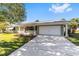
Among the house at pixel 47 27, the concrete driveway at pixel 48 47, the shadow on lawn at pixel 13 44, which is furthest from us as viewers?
the house at pixel 47 27

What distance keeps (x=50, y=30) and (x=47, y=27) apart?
0.56 ft

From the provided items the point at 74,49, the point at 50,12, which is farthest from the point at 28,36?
the point at 74,49

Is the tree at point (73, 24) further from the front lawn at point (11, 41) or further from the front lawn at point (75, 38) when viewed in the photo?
the front lawn at point (11, 41)

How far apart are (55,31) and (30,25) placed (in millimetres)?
1023

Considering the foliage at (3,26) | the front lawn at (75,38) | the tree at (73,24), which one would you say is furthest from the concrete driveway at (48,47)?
the foliage at (3,26)

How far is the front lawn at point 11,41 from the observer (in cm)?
678

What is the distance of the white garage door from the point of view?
6950mm

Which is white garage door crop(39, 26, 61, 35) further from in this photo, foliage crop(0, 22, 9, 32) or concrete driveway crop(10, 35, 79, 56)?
foliage crop(0, 22, 9, 32)

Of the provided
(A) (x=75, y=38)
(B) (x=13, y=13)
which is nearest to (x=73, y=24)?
(A) (x=75, y=38)

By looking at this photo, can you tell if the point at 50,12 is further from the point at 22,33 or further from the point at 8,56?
the point at 8,56

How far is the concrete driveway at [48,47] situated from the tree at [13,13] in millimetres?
1045

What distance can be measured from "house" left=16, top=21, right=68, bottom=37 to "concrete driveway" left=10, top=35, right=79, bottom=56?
197 millimetres

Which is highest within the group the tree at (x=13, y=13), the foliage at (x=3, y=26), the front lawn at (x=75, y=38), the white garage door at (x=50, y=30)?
the tree at (x=13, y=13)

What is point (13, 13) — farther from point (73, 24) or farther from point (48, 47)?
point (73, 24)
